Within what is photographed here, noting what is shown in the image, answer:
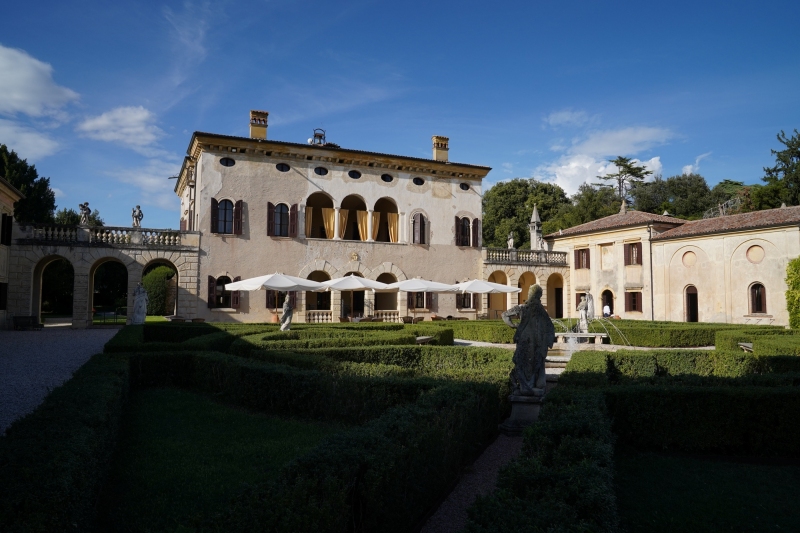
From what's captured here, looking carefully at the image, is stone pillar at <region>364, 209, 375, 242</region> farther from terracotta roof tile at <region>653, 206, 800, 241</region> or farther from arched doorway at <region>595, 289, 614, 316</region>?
terracotta roof tile at <region>653, 206, 800, 241</region>

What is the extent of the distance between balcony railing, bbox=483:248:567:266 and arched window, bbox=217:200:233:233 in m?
14.8

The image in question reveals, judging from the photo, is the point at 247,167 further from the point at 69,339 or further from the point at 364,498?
the point at 364,498

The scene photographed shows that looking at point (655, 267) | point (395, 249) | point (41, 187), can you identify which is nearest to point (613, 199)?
point (655, 267)

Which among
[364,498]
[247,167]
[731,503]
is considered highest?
[247,167]

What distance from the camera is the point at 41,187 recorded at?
3875 cm

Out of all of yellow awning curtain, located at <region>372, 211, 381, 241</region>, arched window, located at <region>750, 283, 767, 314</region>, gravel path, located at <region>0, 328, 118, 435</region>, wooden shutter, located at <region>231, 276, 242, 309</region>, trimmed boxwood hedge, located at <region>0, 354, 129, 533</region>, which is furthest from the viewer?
yellow awning curtain, located at <region>372, 211, 381, 241</region>

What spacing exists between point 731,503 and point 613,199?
53168mm

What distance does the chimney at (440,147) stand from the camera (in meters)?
33.2

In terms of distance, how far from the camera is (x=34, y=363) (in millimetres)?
12836

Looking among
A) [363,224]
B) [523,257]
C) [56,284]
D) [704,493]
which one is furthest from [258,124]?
[704,493]

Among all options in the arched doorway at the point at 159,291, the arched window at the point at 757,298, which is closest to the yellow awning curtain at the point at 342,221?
the arched doorway at the point at 159,291

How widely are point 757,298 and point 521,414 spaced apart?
25909 mm

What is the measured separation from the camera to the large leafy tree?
176 feet

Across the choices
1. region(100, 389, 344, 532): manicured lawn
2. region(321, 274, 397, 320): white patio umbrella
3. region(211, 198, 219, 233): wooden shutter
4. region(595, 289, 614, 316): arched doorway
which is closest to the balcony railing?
region(595, 289, 614, 316): arched doorway
